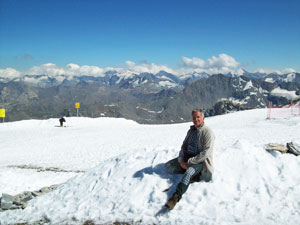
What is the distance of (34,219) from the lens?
8.09 m

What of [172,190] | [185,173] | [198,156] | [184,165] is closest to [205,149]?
[198,156]

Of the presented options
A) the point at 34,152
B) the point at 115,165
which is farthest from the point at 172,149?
the point at 34,152

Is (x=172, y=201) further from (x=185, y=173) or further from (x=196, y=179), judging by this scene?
(x=196, y=179)

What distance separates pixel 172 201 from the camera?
713 centimetres

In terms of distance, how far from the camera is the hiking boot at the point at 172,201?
23.2 feet

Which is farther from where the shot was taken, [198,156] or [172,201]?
[198,156]

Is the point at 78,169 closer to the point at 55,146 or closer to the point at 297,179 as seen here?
the point at 55,146

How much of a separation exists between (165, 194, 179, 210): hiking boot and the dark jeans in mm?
127

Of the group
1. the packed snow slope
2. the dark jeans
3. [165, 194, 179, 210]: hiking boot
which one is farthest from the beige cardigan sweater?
[165, 194, 179, 210]: hiking boot

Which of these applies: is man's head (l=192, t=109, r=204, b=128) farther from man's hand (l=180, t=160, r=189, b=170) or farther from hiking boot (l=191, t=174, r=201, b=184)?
hiking boot (l=191, t=174, r=201, b=184)

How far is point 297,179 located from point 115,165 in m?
6.86

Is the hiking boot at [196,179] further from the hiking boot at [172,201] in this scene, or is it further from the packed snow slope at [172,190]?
the hiking boot at [172,201]

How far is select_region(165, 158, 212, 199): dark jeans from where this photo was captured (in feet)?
24.1

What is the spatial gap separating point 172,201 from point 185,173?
0.98 m
